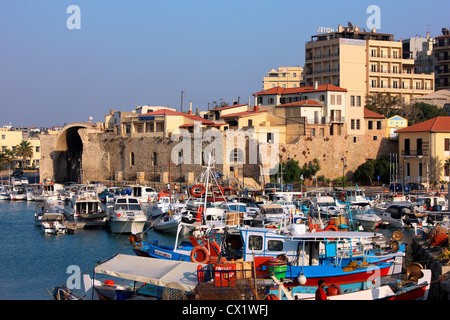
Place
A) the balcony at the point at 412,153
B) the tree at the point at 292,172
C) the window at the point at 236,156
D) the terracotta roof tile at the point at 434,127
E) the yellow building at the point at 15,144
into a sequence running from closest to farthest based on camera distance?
the terracotta roof tile at the point at 434,127, the tree at the point at 292,172, the balcony at the point at 412,153, the window at the point at 236,156, the yellow building at the point at 15,144

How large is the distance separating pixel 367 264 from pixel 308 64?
49.3 metres

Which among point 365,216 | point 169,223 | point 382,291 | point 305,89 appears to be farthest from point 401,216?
point 305,89

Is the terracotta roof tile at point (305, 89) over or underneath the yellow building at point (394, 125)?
over

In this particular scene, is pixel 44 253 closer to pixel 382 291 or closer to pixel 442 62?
pixel 382 291

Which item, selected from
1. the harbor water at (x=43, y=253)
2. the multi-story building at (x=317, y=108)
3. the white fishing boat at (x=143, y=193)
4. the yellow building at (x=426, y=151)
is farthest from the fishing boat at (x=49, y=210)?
the yellow building at (x=426, y=151)

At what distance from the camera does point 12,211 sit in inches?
1718

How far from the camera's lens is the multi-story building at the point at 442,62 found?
76.3 metres

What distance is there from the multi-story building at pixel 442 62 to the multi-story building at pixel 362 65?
656 cm

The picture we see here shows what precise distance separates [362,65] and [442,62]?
63.0 ft

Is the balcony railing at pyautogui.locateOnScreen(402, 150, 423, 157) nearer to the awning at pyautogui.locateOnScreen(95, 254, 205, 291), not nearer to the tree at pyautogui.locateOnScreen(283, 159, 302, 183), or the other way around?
the tree at pyautogui.locateOnScreen(283, 159, 302, 183)

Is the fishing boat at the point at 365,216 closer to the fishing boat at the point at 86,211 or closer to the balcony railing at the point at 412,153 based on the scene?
the fishing boat at the point at 86,211

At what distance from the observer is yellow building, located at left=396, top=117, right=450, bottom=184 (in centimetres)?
4778

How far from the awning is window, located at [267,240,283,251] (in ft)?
9.25

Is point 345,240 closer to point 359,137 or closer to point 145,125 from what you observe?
point 359,137
